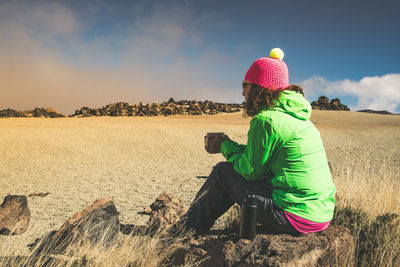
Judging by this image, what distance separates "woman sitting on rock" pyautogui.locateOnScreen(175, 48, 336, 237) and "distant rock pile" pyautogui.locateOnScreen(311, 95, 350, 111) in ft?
160

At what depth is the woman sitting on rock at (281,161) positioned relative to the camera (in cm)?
225

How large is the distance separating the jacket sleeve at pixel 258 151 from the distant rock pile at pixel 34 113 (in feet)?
79.1

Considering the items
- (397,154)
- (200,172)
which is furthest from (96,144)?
(397,154)

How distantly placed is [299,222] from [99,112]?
27866mm

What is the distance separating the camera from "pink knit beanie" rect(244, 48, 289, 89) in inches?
99.2

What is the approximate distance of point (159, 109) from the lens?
32219 mm

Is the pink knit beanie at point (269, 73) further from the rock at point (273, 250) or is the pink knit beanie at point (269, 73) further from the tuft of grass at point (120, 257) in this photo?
the tuft of grass at point (120, 257)

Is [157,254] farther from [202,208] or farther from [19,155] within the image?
[19,155]

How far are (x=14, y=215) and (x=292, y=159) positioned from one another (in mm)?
4150

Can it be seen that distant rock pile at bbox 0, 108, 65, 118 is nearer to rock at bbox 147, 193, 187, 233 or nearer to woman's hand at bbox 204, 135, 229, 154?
rock at bbox 147, 193, 187, 233

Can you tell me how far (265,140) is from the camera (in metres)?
2.24

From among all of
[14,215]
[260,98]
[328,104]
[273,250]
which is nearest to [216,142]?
[260,98]

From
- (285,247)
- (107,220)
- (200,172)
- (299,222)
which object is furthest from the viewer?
(200,172)

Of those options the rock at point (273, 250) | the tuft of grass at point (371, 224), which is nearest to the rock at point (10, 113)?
the rock at point (273, 250)
